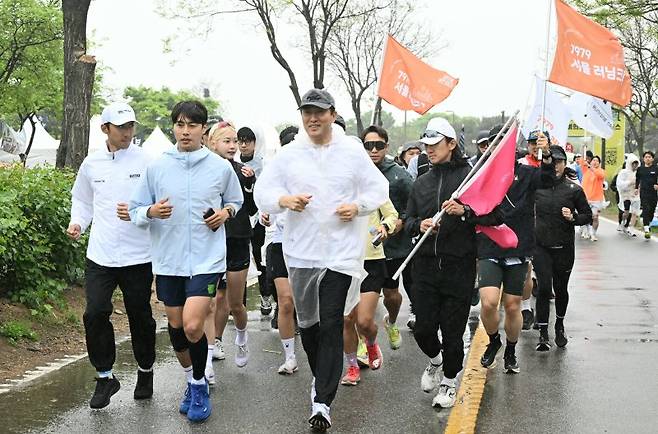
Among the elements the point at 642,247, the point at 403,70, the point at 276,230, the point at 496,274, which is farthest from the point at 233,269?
the point at 642,247

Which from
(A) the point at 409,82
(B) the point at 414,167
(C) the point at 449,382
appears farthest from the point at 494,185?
(A) the point at 409,82

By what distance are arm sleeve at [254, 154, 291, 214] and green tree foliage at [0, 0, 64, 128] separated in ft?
101

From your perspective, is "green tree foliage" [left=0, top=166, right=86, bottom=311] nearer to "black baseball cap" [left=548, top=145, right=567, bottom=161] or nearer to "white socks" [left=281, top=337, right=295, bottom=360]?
"white socks" [left=281, top=337, right=295, bottom=360]

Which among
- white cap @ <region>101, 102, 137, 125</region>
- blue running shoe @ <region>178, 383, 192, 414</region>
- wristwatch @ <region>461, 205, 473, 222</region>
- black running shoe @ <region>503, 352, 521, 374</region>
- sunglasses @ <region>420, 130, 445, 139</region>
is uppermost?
white cap @ <region>101, 102, 137, 125</region>

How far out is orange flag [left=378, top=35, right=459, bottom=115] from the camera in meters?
→ 15.0

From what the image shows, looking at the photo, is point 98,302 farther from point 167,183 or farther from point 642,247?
point 642,247

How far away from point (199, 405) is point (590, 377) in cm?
308

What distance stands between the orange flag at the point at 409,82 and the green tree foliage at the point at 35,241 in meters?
6.50

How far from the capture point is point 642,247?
19.5m

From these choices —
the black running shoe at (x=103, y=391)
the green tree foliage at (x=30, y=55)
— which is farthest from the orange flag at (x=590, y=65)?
the green tree foliage at (x=30, y=55)

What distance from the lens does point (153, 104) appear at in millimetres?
85562

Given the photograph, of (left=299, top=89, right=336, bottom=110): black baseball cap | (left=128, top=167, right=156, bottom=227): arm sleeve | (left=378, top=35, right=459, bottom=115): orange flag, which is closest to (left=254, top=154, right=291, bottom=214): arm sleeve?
(left=299, top=89, right=336, bottom=110): black baseball cap

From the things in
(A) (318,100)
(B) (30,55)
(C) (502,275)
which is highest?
(B) (30,55)

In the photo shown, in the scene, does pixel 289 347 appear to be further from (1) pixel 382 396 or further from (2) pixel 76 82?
(2) pixel 76 82
